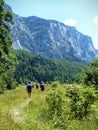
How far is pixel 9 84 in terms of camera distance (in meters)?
61.4

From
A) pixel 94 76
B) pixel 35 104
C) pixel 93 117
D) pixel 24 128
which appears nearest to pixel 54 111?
pixel 93 117

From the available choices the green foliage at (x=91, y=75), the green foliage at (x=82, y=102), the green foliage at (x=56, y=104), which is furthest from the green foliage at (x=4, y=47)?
the green foliage at (x=82, y=102)

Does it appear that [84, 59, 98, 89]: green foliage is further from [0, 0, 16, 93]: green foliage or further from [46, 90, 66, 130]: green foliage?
[46, 90, 66, 130]: green foliage

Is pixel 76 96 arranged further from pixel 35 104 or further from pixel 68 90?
pixel 35 104

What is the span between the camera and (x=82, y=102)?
1711cm

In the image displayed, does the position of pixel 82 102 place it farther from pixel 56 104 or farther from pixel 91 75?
pixel 91 75

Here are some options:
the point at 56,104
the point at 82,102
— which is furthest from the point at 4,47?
the point at 82,102

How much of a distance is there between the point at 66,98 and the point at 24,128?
539 centimetres

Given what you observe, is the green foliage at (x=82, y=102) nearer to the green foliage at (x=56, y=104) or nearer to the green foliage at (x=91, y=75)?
the green foliage at (x=56, y=104)

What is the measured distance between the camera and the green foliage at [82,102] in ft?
55.6

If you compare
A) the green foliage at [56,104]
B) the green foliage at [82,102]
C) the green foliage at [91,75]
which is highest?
the green foliage at [82,102]

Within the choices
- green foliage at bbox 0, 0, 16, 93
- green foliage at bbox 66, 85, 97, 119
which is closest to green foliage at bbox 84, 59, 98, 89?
green foliage at bbox 0, 0, 16, 93

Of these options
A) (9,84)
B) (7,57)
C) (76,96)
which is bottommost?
(9,84)

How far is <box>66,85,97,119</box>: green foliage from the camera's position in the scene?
17.0m
